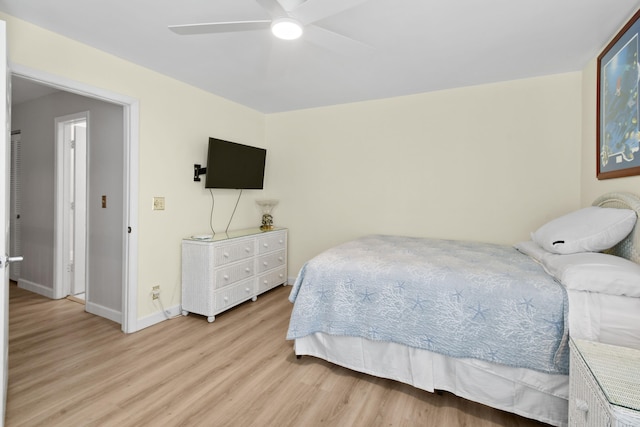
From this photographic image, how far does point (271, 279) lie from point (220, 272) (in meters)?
0.91

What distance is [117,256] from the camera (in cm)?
299

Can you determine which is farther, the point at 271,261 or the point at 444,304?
the point at 271,261

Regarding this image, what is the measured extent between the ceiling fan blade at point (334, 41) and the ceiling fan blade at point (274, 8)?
0.22 metres

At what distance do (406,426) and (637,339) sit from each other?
3.93 ft

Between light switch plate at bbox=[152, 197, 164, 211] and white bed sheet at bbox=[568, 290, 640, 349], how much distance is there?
10.5ft

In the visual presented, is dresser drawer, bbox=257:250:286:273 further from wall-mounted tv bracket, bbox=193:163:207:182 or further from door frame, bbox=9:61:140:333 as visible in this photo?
door frame, bbox=9:61:140:333

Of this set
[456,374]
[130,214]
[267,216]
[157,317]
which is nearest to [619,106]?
[456,374]

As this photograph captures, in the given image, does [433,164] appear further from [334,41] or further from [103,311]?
[103,311]

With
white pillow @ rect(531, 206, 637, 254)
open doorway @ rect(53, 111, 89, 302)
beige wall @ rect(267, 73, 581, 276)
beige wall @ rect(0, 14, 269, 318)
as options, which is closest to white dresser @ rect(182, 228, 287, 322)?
beige wall @ rect(0, 14, 269, 318)

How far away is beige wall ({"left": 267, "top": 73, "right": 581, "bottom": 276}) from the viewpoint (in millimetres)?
2947

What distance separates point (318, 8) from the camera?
157cm

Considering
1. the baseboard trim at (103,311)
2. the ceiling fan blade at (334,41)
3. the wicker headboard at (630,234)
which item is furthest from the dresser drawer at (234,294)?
the wicker headboard at (630,234)

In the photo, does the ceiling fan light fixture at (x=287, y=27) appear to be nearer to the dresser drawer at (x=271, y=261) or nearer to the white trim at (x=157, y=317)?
the dresser drawer at (x=271, y=261)

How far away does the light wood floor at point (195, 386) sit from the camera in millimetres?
1743
